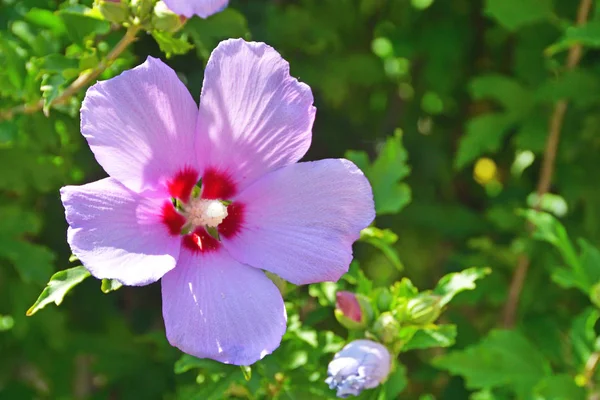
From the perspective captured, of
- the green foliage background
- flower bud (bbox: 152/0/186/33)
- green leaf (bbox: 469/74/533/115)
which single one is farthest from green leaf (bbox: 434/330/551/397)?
flower bud (bbox: 152/0/186/33)

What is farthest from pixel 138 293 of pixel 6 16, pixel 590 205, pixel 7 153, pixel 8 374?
pixel 590 205

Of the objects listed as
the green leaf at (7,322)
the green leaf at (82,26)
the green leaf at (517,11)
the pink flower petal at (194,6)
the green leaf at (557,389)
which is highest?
the pink flower petal at (194,6)

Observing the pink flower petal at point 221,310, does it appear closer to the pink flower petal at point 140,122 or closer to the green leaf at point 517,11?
the pink flower petal at point 140,122

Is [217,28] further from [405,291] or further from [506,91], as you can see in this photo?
[506,91]

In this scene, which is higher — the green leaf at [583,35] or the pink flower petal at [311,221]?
the green leaf at [583,35]

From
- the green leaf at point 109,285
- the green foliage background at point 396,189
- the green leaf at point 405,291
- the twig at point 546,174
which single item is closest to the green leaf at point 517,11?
the green foliage background at point 396,189

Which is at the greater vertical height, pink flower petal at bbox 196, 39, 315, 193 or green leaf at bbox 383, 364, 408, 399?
pink flower petal at bbox 196, 39, 315, 193

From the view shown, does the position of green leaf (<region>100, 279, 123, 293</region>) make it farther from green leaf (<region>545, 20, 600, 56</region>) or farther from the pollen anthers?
green leaf (<region>545, 20, 600, 56</region>)

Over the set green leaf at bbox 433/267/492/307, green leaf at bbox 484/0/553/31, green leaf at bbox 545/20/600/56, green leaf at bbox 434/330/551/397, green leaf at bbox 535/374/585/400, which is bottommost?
green leaf at bbox 434/330/551/397
